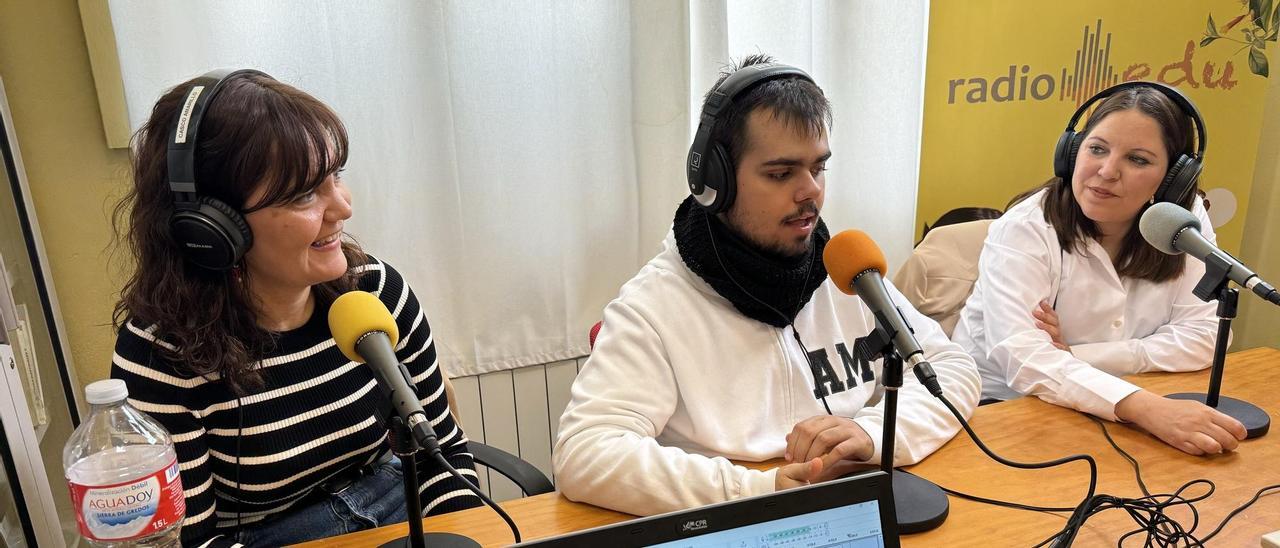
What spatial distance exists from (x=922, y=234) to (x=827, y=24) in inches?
28.6

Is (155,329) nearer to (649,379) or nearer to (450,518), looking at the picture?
(450,518)

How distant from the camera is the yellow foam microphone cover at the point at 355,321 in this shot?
33.5 inches

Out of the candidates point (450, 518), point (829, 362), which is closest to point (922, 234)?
point (829, 362)

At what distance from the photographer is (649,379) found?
1.30 meters

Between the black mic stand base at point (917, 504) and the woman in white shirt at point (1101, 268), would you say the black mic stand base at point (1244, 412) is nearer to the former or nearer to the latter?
the woman in white shirt at point (1101, 268)

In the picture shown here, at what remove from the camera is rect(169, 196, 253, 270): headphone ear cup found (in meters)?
1.11

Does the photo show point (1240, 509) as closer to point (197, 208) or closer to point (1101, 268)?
point (1101, 268)

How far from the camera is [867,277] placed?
993 mm

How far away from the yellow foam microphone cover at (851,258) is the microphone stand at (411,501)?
1.79ft

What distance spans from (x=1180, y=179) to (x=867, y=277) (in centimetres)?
112

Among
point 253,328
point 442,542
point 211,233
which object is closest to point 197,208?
point 211,233

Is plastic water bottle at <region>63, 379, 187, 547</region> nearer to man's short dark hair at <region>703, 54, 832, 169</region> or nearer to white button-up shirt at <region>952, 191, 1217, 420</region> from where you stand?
man's short dark hair at <region>703, 54, 832, 169</region>


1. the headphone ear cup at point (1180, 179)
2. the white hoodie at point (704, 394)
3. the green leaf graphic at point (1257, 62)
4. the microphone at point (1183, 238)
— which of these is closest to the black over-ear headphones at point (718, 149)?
the white hoodie at point (704, 394)

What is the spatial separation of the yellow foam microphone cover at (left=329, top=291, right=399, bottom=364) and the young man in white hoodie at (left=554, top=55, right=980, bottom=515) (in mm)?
428
